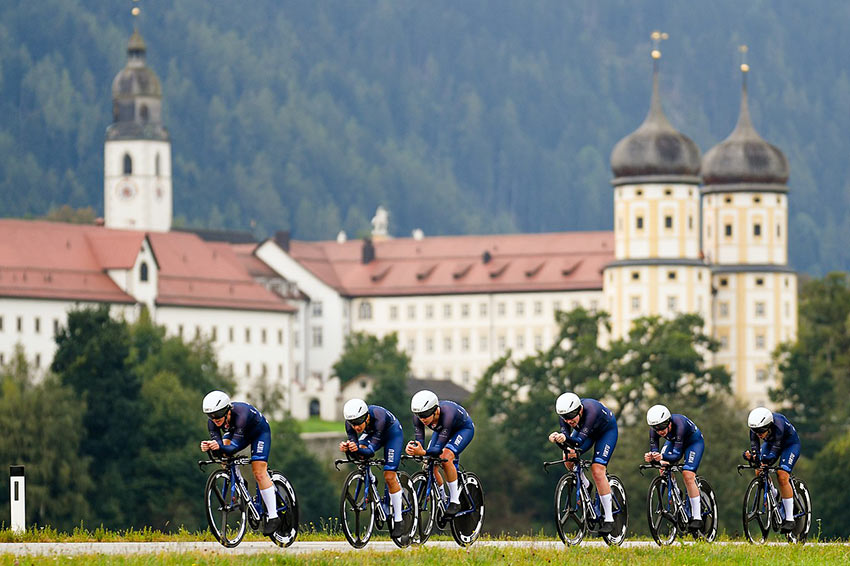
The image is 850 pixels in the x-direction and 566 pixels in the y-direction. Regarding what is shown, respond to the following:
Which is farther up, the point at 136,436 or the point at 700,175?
the point at 700,175

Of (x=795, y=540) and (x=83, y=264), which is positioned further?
(x=83, y=264)

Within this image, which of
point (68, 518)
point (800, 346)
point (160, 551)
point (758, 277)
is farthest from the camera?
point (758, 277)

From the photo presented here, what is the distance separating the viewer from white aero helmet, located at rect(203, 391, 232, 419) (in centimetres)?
2578

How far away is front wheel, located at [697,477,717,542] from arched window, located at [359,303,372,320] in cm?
14446

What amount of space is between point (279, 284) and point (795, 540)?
464 feet

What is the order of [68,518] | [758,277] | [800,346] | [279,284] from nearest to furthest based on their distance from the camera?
[68,518], [800,346], [758,277], [279,284]

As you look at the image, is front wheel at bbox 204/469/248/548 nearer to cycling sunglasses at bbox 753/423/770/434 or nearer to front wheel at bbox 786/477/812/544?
cycling sunglasses at bbox 753/423/770/434

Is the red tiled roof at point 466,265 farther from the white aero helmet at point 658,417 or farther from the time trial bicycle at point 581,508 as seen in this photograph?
the time trial bicycle at point 581,508

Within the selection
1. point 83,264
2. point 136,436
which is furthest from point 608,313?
point 136,436

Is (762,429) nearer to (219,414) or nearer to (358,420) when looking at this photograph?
(358,420)

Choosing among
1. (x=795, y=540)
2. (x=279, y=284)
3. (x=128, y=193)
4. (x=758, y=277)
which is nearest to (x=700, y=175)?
(x=758, y=277)

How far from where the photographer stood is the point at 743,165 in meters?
154

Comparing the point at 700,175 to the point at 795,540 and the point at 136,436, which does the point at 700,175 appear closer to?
the point at 136,436

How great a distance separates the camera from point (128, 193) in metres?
192
